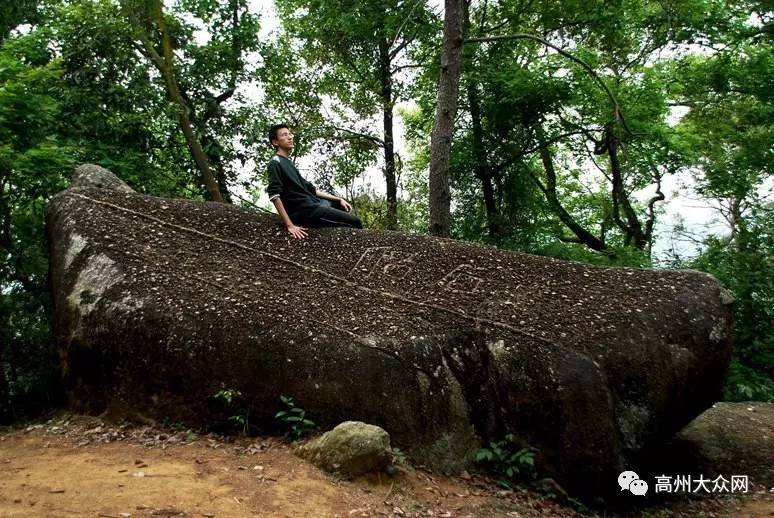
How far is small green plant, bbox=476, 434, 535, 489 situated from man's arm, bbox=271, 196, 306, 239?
3.25m

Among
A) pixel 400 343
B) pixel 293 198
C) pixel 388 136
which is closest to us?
pixel 400 343

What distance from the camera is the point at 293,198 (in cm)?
670

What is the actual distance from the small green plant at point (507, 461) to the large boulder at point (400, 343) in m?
0.11

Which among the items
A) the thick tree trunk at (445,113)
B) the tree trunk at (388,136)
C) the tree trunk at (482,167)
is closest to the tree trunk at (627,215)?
the tree trunk at (482,167)

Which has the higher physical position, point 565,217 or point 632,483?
point 565,217

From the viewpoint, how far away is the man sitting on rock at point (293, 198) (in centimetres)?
639

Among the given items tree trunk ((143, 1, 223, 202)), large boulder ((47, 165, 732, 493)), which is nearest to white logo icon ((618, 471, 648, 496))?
large boulder ((47, 165, 732, 493))

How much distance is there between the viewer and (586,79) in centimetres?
1184

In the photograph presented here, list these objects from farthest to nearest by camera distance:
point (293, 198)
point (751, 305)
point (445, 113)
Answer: point (445, 113)
point (751, 305)
point (293, 198)

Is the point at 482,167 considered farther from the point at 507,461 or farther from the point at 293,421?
the point at 293,421

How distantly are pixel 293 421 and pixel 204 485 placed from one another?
3.88ft

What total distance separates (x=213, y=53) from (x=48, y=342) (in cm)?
758

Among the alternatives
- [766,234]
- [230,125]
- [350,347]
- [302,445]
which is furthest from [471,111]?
[302,445]

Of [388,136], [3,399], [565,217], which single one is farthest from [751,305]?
[3,399]
